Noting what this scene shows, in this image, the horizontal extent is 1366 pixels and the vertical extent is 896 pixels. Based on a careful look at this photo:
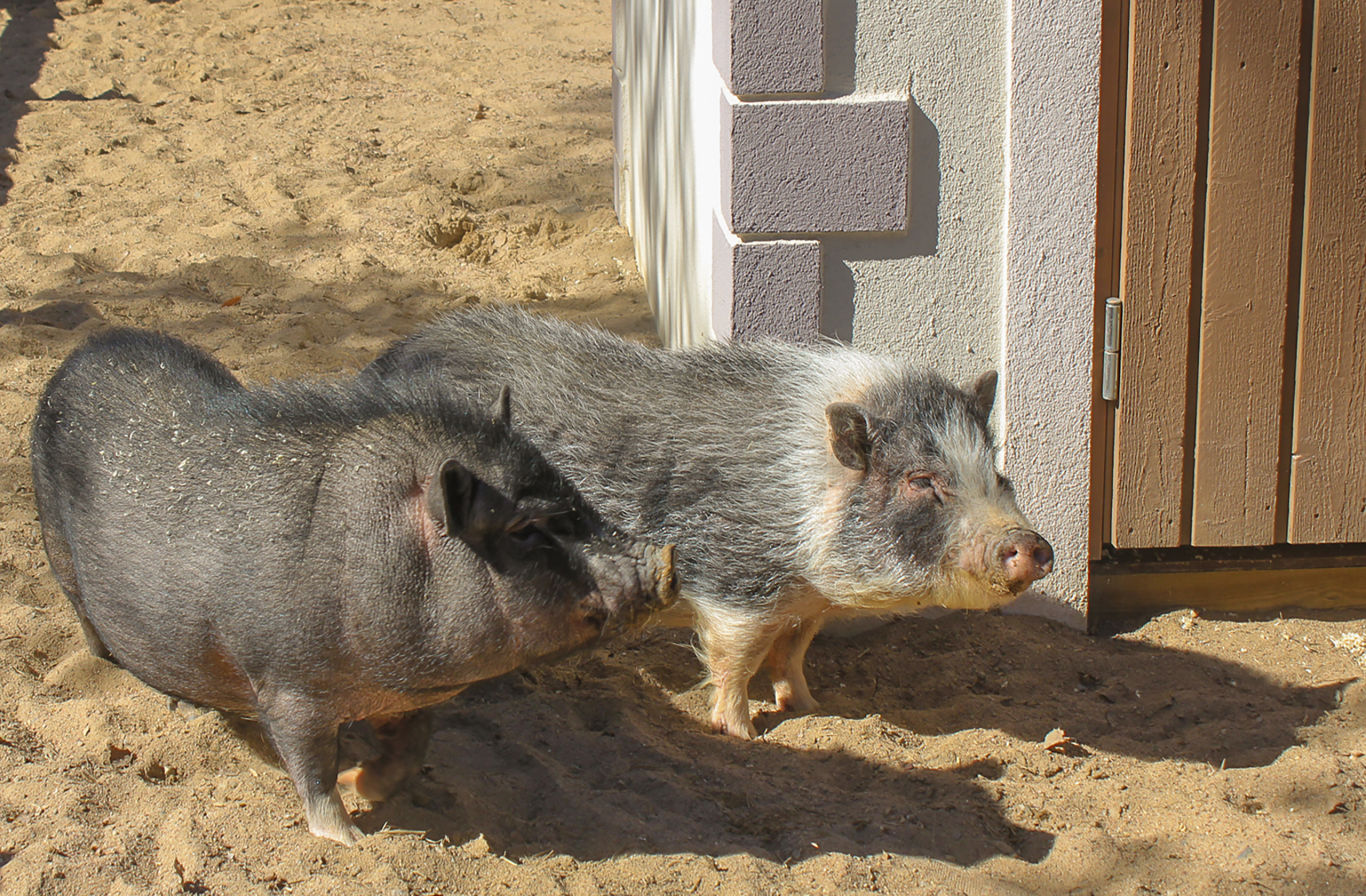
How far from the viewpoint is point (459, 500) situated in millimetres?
3184

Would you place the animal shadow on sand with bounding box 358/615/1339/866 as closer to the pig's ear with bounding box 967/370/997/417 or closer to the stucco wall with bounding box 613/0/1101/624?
the stucco wall with bounding box 613/0/1101/624

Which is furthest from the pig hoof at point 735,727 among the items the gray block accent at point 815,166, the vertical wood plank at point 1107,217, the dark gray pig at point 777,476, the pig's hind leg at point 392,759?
the gray block accent at point 815,166

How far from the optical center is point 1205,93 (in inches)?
175

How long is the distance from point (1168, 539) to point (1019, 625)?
647mm

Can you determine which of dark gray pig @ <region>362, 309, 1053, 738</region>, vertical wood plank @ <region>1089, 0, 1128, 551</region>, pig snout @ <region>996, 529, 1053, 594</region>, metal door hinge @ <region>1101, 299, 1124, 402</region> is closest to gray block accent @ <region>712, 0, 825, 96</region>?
dark gray pig @ <region>362, 309, 1053, 738</region>

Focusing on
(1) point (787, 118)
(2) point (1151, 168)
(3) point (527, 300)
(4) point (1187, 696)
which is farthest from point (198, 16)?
(4) point (1187, 696)

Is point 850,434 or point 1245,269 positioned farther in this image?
point 1245,269

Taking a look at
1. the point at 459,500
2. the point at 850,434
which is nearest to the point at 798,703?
the point at 850,434

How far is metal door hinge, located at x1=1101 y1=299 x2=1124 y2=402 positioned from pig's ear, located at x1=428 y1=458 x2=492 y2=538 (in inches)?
99.7

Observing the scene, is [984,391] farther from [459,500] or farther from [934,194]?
[459,500]

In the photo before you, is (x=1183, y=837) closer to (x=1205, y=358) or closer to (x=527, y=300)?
(x=1205, y=358)

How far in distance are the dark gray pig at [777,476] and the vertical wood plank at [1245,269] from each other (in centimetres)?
100

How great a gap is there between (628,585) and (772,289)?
159 centimetres

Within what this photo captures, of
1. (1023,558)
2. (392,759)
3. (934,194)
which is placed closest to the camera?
(392,759)
